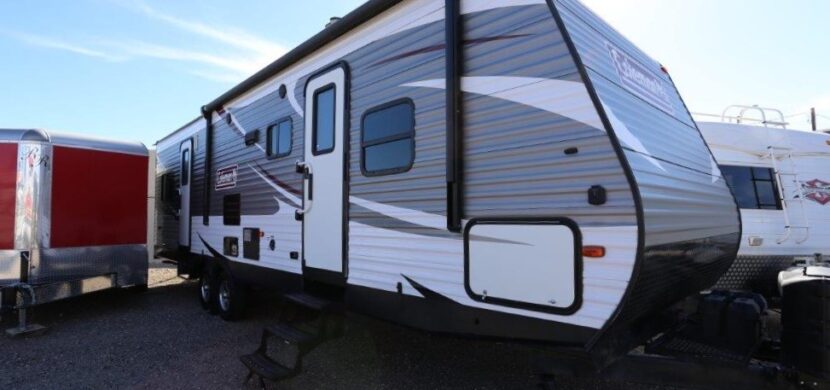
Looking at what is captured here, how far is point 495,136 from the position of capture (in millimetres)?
3078

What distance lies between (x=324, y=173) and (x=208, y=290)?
3.57 meters

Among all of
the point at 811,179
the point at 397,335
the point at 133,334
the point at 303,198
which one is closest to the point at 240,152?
the point at 303,198

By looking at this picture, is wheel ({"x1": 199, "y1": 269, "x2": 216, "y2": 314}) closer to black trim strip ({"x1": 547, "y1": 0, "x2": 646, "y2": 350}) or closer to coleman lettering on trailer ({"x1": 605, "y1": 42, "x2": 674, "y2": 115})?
black trim strip ({"x1": 547, "y1": 0, "x2": 646, "y2": 350})

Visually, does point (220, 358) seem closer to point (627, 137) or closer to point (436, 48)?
point (436, 48)

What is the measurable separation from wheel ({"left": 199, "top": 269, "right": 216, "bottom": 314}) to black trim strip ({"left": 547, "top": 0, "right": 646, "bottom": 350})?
5.60 metres

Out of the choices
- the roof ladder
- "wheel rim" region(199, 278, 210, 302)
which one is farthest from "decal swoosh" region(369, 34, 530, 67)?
the roof ladder

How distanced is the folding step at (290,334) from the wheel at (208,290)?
295cm

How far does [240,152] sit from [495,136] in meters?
4.23

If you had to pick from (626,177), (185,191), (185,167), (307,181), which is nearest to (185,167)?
(185,167)

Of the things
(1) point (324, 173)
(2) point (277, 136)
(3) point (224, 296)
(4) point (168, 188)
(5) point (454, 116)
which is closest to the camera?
(5) point (454, 116)

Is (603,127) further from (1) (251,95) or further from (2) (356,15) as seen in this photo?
(1) (251,95)

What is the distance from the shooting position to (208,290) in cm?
697

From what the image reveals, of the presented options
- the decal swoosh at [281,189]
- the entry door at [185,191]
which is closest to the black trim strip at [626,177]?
the decal swoosh at [281,189]

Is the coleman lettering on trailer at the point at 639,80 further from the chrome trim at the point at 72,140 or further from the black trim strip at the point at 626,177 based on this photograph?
the chrome trim at the point at 72,140
